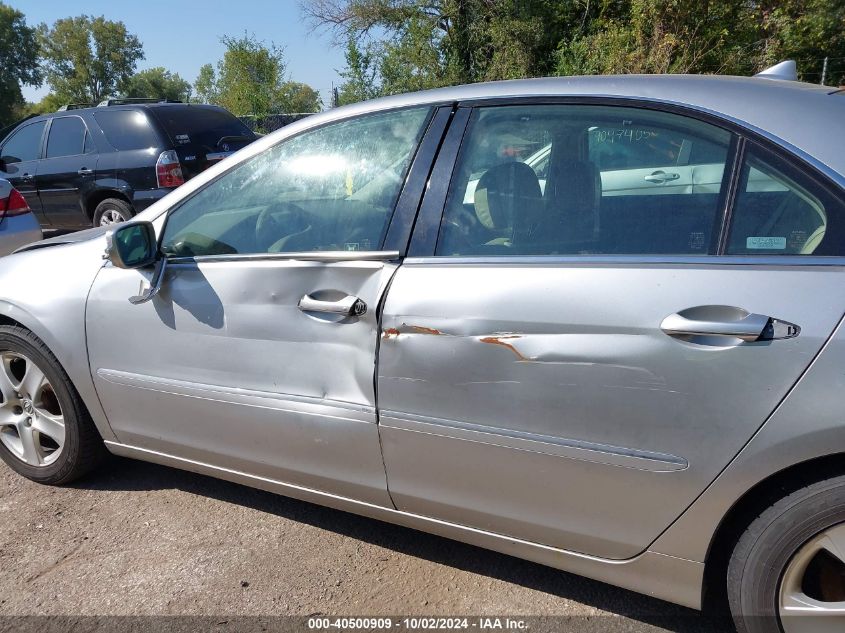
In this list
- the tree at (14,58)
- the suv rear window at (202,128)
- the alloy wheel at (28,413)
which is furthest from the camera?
the tree at (14,58)

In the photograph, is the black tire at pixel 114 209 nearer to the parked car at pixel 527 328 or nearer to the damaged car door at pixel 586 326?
the parked car at pixel 527 328

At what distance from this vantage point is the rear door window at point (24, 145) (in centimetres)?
884

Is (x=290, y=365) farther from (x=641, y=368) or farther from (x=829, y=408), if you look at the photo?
(x=829, y=408)

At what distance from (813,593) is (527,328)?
1042mm

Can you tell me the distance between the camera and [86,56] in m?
61.3

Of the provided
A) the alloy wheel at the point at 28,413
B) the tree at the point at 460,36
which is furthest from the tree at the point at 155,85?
the alloy wheel at the point at 28,413

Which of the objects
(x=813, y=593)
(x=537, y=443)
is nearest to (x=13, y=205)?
(x=537, y=443)

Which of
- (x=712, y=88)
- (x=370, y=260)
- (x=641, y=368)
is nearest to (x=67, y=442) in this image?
(x=370, y=260)

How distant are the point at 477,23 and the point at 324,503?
689 inches

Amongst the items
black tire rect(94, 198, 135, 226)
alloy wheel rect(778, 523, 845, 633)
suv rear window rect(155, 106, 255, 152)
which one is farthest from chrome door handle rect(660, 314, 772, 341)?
Result: black tire rect(94, 198, 135, 226)

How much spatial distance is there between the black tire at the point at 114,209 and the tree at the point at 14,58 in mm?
48456

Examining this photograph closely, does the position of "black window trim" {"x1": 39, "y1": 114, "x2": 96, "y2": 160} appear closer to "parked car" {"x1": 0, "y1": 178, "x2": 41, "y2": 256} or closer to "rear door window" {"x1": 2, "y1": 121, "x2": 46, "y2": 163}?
"rear door window" {"x1": 2, "y1": 121, "x2": 46, "y2": 163}

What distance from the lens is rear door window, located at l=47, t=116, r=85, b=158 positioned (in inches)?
332

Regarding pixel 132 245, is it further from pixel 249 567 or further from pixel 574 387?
pixel 574 387
